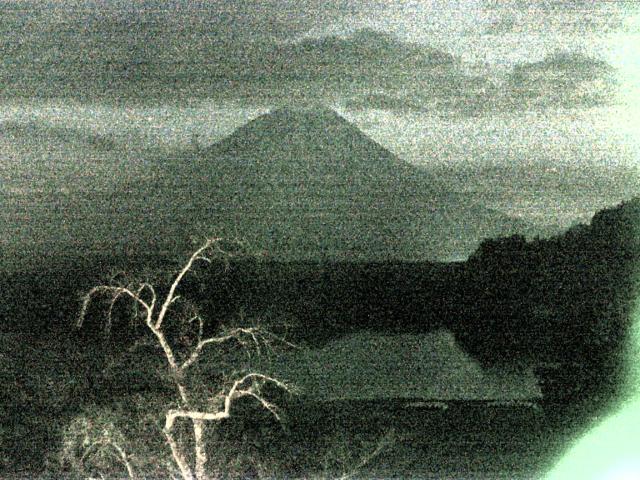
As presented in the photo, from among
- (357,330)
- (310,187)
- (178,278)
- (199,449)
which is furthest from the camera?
(357,330)

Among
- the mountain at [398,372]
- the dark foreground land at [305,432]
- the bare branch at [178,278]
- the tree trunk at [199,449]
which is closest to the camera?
the bare branch at [178,278]

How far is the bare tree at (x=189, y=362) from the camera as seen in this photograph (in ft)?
8.96

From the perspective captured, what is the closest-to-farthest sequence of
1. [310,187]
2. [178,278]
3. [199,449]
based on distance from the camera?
[178,278]
[199,449]
[310,187]

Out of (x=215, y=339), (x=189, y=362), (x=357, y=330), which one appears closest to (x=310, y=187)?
(x=357, y=330)

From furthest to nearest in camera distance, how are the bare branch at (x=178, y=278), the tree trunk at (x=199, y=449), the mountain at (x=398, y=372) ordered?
1. the mountain at (x=398, y=372)
2. the tree trunk at (x=199, y=449)
3. the bare branch at (x=178, y=278)

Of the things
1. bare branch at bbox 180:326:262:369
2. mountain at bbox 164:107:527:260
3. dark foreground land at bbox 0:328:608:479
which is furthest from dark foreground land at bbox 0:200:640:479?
bare branch at bbox 180:326:262:369

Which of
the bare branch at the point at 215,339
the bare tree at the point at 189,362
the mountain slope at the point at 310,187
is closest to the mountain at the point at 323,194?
the mountain slope at the point at 310,187

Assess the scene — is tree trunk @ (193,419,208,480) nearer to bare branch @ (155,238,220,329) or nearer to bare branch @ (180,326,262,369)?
bare branch @ (180,326,262,369)

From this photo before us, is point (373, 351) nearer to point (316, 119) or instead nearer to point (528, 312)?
point (528, 312)

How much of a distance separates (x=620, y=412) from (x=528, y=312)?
610 millimetres

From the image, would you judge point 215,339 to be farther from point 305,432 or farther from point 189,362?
point 305,432

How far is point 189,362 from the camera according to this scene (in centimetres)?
278

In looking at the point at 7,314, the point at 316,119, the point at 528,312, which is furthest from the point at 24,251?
the point at 528,312

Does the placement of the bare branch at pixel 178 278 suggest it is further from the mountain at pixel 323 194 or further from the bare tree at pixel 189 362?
the mountain at pixel 323 194
